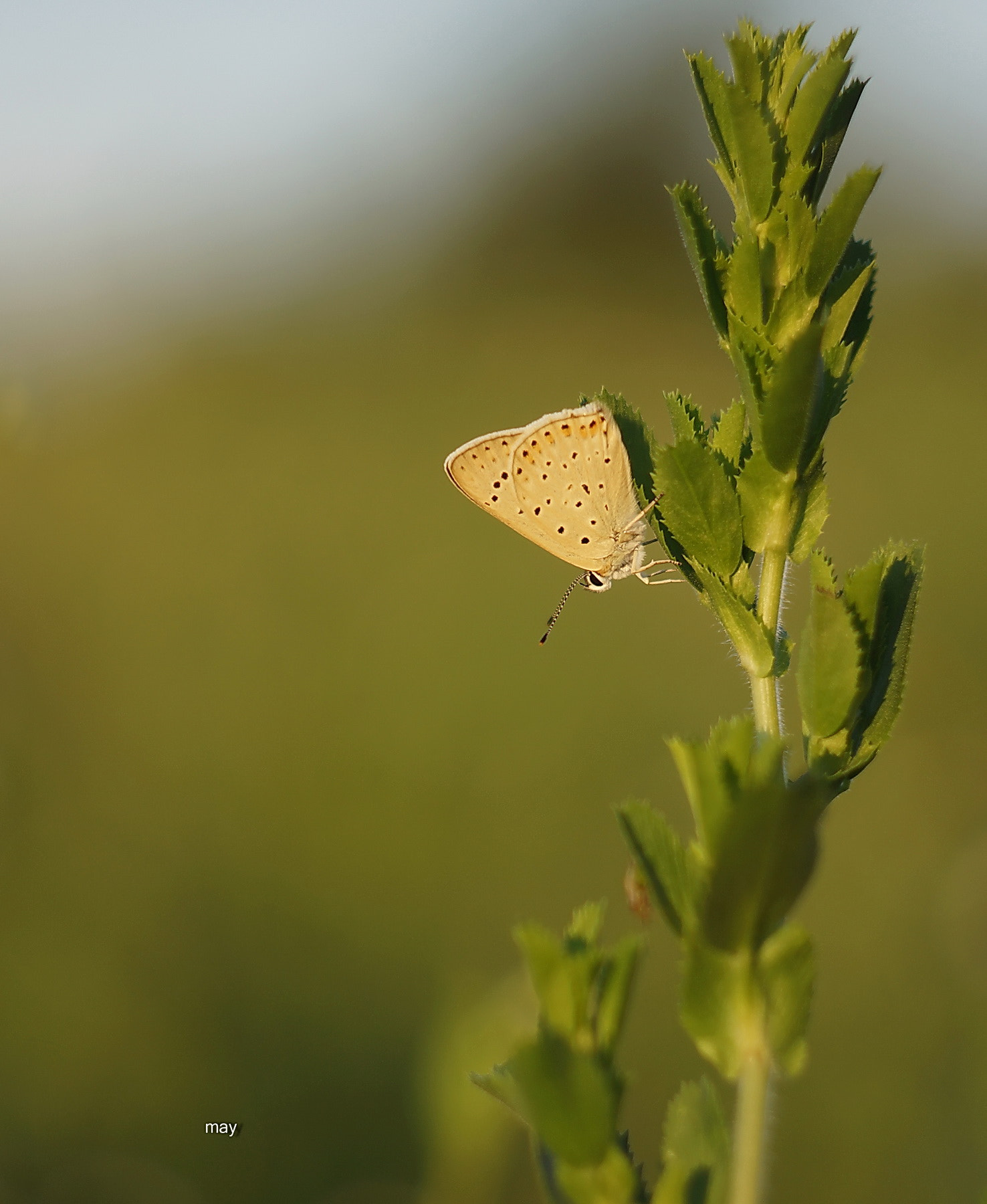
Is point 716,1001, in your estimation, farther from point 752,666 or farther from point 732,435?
point 732,435

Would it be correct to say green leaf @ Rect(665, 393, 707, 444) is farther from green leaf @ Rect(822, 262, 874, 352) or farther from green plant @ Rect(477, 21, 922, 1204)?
green leaf @ Rect(822, 262, 874, 352)

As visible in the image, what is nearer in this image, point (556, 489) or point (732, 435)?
point (732, 435)

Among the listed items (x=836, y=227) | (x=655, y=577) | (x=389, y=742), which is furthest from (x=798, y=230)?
(x=389, y=742)

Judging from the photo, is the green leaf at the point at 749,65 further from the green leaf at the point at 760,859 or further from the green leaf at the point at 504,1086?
the green leaf at the point at 504,1086

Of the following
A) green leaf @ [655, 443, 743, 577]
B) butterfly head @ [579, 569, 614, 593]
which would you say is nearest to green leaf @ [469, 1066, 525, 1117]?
green leaf @ [655, 443, 743, 577]

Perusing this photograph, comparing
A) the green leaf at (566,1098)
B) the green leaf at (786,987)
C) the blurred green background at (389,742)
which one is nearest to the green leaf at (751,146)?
the green leaf at (786,987)

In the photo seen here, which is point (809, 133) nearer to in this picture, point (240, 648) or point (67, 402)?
point (240, 648)

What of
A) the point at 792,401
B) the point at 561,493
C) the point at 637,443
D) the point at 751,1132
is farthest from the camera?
the point at 561,493
